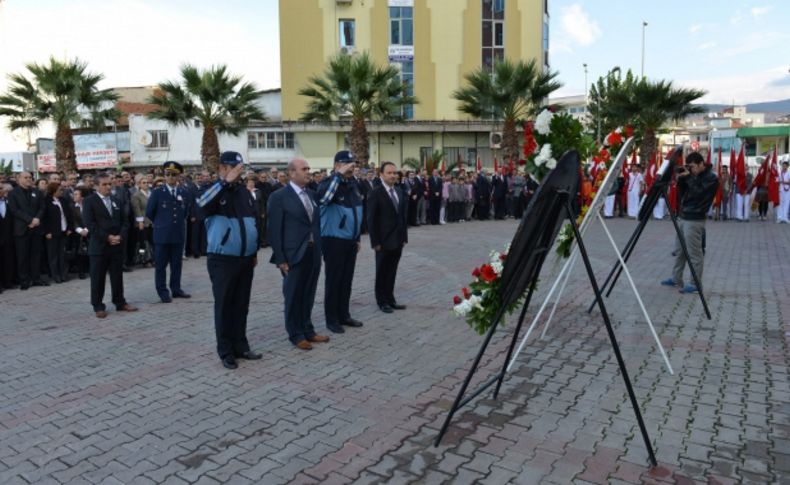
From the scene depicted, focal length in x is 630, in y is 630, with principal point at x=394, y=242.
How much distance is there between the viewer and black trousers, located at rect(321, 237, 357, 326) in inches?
297

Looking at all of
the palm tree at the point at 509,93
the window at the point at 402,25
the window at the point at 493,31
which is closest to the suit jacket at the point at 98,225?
the palm tree at the point at 509,93

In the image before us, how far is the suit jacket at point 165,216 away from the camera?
955 centimetres

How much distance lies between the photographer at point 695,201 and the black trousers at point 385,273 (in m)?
4.12

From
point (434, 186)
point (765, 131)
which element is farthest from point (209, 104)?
point (765, 131)

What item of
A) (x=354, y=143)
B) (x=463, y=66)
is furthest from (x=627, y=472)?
(x=463, y=66)

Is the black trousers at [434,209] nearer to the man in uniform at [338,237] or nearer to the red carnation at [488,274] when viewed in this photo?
the man in uniform at [338,237]

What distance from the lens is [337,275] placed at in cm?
754

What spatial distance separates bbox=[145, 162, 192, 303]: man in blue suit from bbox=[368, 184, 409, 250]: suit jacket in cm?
309

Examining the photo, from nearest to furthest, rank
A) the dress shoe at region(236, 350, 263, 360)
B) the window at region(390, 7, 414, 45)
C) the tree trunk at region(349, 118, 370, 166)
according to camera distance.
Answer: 1. the dress shoe at region(236, 350, 263, 360)
2. the tree trunk at region(349, 118, 370, 166)
3. the window at region(390, 7, 414, 45)

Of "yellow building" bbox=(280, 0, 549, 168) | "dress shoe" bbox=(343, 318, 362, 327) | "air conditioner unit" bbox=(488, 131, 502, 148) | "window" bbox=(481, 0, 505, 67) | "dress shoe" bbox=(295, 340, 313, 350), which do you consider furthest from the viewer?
"window" bbox=(481, 0, 505, 67)

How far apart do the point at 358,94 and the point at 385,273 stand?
20.2 meters

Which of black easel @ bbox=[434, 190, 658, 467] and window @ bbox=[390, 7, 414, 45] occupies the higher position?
window @ bbox=[390, 7, 414, 45]

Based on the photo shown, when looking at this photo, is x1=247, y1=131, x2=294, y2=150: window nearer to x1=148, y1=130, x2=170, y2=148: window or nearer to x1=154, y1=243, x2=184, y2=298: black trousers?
x1=148, y1=130, x2=170, y2=148: window

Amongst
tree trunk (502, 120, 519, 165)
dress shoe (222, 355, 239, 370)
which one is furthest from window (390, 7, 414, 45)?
dress shoe (222, 355, 239, 370)
